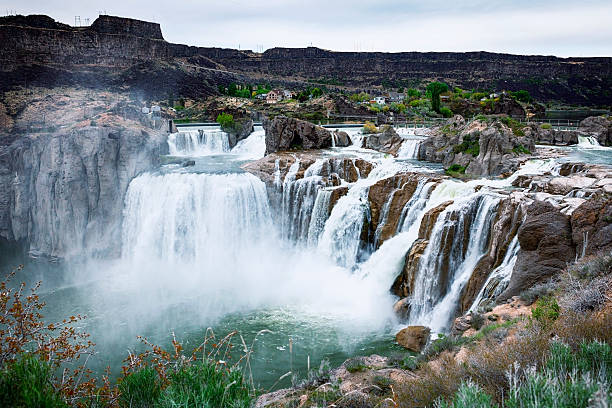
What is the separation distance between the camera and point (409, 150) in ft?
81.0

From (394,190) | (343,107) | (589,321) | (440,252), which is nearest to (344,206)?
(394,190)

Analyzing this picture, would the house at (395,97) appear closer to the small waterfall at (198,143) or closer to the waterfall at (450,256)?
the small waterfall at (198,143)

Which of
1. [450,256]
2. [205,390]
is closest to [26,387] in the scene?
[205,390]

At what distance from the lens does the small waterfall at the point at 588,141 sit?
1003 inches

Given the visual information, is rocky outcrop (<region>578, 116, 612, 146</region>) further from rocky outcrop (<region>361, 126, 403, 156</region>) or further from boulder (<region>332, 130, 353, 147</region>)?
boulder (<region>332, 130, 353, 147</region>)

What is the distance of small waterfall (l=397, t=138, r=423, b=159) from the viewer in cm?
2428

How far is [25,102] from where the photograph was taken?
3731 centimetres

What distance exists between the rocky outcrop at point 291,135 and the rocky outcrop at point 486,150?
7620 mm

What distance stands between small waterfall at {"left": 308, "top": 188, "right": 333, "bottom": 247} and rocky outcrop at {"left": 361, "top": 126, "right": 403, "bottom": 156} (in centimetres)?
861

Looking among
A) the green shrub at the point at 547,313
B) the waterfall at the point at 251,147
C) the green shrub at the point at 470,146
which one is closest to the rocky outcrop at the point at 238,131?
the waterfall at the point at 251,147

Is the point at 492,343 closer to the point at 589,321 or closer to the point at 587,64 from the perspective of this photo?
the point at 589,321

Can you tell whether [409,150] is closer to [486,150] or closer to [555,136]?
[486,150]

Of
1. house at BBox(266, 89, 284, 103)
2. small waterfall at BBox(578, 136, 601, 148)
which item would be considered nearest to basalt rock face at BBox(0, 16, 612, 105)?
house at BBox(266, 89, 284, 103)

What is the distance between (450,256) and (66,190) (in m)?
19.3
